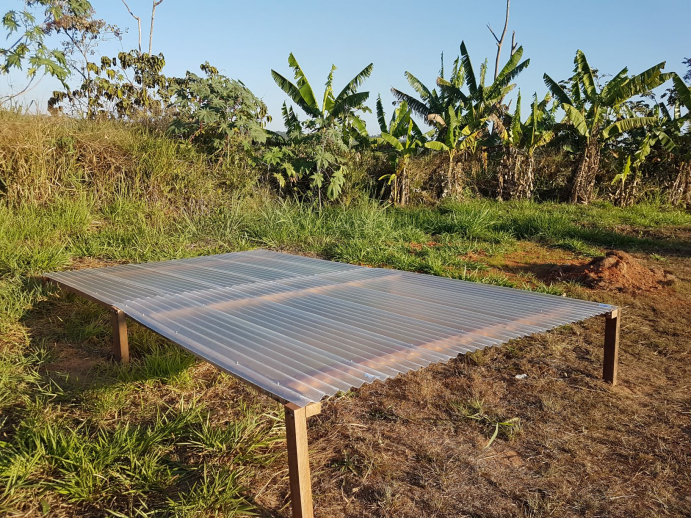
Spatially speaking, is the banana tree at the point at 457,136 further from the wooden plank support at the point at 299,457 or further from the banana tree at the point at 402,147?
the wooden plank support at the point at 299,457

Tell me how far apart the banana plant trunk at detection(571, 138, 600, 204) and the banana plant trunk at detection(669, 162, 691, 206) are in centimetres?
172

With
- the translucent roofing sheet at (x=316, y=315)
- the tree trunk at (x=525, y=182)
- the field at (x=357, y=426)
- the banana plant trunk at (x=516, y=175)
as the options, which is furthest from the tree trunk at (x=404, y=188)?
the translucent roofing sheet at (x=316, y=315)

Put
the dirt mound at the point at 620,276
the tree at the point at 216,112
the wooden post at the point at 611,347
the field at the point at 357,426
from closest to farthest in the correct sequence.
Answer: the field at the point at 357,426 < the wooden post at the point at 611,347 < the dirt mound at the point at 620,276 < the tree at the point at 216,112

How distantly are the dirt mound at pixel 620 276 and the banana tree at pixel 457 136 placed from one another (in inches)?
221

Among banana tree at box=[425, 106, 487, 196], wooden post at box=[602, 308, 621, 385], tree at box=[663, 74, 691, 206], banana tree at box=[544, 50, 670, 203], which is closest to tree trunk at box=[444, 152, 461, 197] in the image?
banana tree at box=[425, 106, 487, 196]

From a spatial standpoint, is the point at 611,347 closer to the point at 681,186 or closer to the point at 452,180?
the point at 452,180

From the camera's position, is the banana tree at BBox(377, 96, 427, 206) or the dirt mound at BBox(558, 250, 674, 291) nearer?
the dirt mound at BBox(558, 250, 674, 291)

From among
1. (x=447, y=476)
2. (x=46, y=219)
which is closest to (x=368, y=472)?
(x=447, y=476)

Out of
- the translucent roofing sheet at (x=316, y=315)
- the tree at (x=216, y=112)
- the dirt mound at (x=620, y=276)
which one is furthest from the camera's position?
the tree at (x=216, y=112)

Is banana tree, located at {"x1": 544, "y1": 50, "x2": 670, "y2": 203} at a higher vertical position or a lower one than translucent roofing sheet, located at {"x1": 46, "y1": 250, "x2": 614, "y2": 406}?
higher

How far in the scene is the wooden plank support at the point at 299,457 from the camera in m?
1.64

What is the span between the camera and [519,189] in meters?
11.5

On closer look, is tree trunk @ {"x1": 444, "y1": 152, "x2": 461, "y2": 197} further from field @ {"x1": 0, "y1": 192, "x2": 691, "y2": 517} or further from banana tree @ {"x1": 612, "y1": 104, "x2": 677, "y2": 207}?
field @ {"x1": 0, "y1": 192, "x2": 691, "y2": 517}

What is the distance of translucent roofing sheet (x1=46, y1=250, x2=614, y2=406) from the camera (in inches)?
74.4
